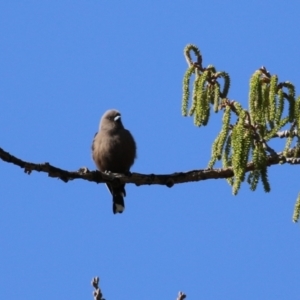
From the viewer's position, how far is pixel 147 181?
17.3 feet

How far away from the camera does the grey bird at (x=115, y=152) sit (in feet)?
27.2

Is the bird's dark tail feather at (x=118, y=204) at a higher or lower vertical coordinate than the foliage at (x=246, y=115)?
higher

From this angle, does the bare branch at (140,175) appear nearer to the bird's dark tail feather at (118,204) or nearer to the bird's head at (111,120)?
the bird's dark tail feather at (118,204)

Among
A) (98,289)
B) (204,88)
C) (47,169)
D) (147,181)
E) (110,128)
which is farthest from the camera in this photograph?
(110,128)

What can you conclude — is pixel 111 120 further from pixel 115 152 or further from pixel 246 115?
pixel 246 115

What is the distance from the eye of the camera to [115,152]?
8305 millimetres

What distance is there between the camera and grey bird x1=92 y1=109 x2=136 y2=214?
8.30 meters

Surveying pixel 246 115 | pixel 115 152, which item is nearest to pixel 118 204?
pixel 115 152

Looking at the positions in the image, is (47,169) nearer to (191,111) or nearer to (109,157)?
(191,111)

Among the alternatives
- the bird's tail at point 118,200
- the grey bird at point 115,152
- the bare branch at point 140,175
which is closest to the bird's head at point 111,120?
the grey bird at point 115,152

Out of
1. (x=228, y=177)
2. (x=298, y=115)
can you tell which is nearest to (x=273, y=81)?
(x=298, y=115)

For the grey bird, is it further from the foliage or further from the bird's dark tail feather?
the foliage

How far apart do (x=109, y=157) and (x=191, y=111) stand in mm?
4044

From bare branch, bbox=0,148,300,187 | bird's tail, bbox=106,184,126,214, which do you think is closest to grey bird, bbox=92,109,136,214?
bird's tail, bbox=106,184,126,214
